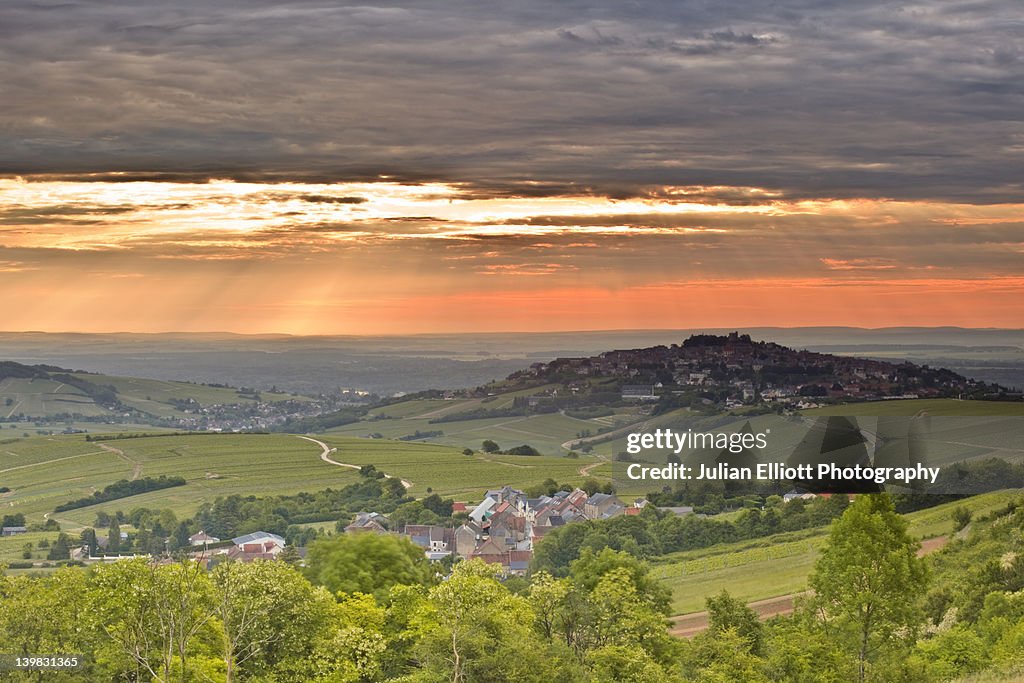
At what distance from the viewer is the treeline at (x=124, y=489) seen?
127688 mm

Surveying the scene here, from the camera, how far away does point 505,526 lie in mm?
99000

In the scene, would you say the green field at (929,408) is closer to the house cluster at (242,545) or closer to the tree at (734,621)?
the house cluster at (242,545)

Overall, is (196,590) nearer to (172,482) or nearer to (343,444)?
(172,482)

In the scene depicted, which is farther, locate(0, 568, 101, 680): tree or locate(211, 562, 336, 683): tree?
locate(0, 568, 101, 680): tree

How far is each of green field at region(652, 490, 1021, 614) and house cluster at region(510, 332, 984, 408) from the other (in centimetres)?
6089

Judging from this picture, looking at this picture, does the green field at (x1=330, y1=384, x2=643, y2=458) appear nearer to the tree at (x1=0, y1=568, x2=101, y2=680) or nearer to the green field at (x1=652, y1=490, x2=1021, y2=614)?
the green field at (x1=652, y1=490, x2=1021, y2=614)

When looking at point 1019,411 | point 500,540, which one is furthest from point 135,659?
point 1019,411

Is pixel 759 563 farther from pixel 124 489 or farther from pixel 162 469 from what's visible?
pixel 162 469

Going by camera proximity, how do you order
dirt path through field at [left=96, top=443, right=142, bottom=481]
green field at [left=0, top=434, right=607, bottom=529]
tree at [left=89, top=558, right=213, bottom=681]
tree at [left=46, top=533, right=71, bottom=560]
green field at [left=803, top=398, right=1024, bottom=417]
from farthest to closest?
dirt path through field at [left=96, top=443, right=142, bottom=481] → green field at [left=0, top=434, right=607, bottom=529] → tree at [left=46, top=533, right=71, bottom=560] → green field at [left=803, top=398, right=1024, bottom=417] → tree at [left=89, top=558, right=213, bottom=681]

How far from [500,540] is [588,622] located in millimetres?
59454

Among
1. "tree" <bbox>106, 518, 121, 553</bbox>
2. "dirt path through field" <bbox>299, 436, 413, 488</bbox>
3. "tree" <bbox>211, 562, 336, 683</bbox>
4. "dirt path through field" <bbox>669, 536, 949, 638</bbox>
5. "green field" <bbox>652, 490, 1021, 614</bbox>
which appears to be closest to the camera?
"tree" <bbox>211, 562, 336, 683</bbox>

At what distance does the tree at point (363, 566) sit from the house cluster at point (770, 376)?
299ft

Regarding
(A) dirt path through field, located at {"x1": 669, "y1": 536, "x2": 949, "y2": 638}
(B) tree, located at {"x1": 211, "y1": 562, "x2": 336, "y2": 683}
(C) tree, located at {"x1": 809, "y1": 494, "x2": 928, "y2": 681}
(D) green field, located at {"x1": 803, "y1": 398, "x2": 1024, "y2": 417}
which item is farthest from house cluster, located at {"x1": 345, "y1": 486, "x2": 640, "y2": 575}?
(C) tree, located at {"x1": 809, "y1": 494, "x2": 928, "y2": 681}

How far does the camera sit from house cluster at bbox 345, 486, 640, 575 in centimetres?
9069
